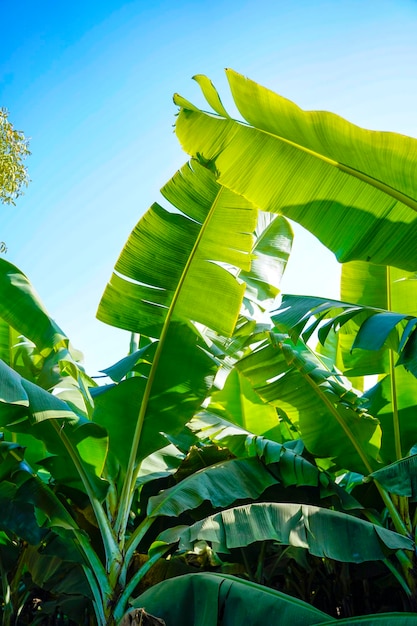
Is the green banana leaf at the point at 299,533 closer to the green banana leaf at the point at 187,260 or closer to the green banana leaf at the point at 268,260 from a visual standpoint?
the green banana leaf at the point at 187,260

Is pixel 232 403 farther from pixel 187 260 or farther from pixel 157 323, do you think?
pixel 187 260

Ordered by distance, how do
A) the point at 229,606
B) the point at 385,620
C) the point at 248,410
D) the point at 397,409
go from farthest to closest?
1. the point at 248,410
2. the point at 397,409
3. the point at 229,606
4. the point at 385,620

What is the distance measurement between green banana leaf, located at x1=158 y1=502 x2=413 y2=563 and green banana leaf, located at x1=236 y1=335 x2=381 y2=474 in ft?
2.84

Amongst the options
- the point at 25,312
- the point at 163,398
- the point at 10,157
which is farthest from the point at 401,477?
the point at 10,157

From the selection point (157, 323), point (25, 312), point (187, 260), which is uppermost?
point (187, 260)

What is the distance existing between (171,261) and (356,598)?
11.8 feet

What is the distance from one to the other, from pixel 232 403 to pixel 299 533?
216 centimetres

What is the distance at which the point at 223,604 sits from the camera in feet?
9.91

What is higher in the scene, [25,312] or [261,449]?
[25,312]

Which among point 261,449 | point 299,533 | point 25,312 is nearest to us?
point 299,533

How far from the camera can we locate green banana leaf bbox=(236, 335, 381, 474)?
4.15 meters

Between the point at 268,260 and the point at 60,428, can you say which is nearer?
the point at 60,428

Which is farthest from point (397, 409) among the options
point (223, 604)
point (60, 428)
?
point (60, 428)

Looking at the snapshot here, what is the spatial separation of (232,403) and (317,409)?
126cm
